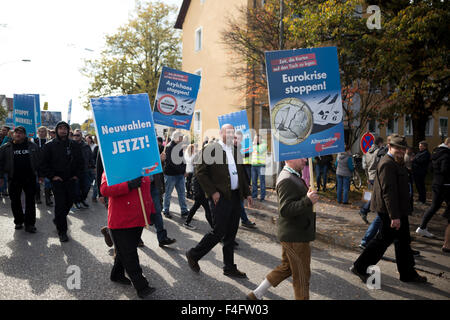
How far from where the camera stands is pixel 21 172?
6.43m

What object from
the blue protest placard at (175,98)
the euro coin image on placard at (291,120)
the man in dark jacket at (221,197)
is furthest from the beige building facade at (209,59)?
the euro coin image on placard at (291,120)

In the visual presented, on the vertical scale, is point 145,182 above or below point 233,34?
below

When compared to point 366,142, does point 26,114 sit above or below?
above

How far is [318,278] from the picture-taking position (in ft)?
14.4

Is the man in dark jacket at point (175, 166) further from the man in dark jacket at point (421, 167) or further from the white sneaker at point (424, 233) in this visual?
the man in dark jacket at point (421, 167)

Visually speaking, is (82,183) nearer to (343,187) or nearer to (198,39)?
(343,187)

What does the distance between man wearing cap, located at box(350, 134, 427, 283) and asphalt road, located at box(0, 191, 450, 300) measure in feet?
0.63

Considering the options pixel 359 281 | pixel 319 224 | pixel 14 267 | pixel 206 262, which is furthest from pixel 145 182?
pixel 319 224

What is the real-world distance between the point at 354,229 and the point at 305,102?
14.2 feet

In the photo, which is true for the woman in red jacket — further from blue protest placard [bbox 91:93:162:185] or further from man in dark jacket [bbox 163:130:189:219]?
man in dark jacket [bbox 163:130:189:219]

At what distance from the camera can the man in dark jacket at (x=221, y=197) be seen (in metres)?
4.33

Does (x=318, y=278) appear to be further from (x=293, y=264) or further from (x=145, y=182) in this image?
(x=145, y=182)

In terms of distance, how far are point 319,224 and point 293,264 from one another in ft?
14.8

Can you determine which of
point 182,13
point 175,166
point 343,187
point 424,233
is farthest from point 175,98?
point 182,13
